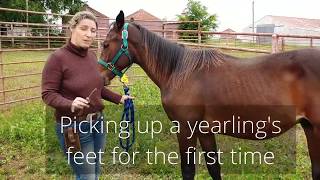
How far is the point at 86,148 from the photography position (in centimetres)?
265

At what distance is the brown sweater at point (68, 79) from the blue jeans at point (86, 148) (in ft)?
0.32

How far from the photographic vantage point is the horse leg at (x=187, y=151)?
3.30 m

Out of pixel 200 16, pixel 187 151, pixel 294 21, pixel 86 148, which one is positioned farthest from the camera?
pixel 294 21

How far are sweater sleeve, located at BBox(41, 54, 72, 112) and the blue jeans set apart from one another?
0.23 metres

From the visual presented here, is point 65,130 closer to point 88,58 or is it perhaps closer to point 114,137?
point 88,58

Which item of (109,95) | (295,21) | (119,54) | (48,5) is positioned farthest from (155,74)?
(295,21)

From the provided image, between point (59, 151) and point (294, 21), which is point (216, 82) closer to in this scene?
point (59, 151)

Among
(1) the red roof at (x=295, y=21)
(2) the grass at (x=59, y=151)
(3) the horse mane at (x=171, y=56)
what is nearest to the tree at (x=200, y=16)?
(2) the grass at (x=59, y=151)

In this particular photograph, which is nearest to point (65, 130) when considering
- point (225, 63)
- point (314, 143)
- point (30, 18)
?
point (225, 63)

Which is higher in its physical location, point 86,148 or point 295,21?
point 295,21

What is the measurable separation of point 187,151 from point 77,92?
1322 millimetres

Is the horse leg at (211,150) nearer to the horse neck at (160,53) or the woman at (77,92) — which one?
the horse neck at (160,53)

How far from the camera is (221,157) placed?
175 inches

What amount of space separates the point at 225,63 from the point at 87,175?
5.26 feet
